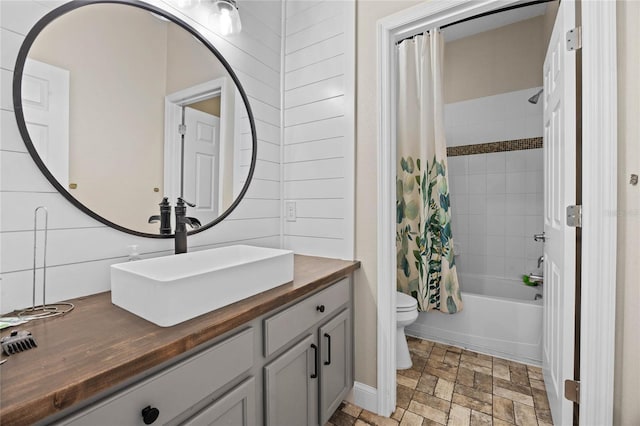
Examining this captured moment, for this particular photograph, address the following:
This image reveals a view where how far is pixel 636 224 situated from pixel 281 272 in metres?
1.32

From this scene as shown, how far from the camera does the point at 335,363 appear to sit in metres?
1.47

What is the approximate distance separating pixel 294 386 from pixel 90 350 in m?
0.75

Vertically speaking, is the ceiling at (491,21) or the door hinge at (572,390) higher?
the ceiling at (491,21)

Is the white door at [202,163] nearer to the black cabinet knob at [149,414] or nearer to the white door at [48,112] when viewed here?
the white door at [48,112]

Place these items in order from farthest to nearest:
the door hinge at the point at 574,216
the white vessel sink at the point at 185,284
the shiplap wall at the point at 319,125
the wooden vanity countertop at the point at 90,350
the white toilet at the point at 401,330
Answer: the white toilet at the point at 401,330 → the shiplap wall at the point at 319,125 → the door hinge at the point at 574,216 → the white vessel sink at the point at 185,284 → the wooden vanity countertop at the point at 90,350

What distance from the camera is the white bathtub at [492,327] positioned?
2.08 m

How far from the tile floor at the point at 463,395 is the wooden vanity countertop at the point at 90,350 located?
1.10 m

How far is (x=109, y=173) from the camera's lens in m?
1.14

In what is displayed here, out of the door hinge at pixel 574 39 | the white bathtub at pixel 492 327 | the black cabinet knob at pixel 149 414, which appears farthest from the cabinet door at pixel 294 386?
the door hinge at pixel 574 39

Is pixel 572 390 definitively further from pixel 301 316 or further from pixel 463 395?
pixel 301 316

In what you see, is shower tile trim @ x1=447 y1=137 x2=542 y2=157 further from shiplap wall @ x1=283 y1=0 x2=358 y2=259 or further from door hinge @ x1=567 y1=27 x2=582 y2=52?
shiplap wall @ x1=283 y1=0 x2=358 y2=259

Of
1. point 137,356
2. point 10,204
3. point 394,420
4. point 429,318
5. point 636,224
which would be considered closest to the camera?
point 137,356

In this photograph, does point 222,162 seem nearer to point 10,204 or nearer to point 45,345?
point 10,204

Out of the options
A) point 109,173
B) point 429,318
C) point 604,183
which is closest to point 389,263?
point 604,183
